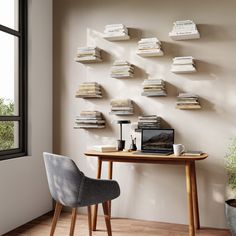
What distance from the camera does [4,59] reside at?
371cm

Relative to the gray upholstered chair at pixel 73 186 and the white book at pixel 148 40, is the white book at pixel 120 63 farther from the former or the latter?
the gray upholstered chair at pixel 73 186

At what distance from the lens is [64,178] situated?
2781mm

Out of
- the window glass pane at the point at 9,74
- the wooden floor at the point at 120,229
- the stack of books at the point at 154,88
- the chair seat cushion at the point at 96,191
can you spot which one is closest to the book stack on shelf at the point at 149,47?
the stack of books at the point at 154,88

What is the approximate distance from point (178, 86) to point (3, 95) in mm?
1829

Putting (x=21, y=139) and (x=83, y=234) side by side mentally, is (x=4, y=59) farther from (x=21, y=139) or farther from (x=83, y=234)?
(x=83, y=234)

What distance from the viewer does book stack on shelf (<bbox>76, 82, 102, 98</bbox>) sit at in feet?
12.9

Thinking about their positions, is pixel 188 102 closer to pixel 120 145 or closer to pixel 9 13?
pixel 120 145

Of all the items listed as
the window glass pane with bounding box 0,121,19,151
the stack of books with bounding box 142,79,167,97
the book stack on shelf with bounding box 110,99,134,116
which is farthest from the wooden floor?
the stack of books with bounding box 142,79,167,97

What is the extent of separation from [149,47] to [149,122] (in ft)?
2.57

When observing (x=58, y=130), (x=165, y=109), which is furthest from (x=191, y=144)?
(x=58, y=130)

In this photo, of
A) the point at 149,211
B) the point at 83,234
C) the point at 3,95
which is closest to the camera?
the point at 83,234

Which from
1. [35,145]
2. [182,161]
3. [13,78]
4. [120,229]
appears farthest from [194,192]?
[13,78]

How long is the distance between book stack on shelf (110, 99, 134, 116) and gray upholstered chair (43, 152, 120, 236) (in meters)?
1.11

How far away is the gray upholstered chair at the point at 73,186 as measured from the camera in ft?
9.00
